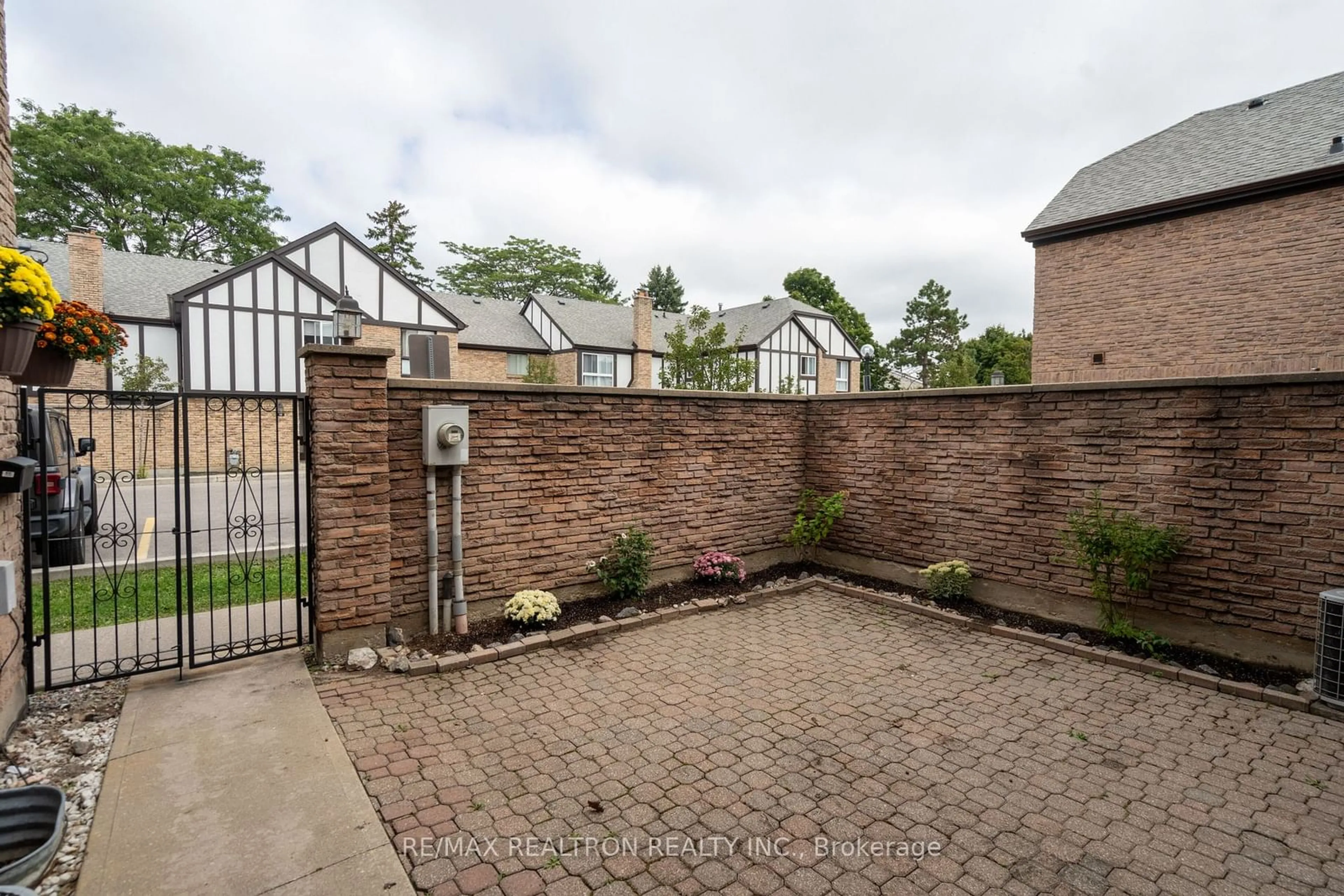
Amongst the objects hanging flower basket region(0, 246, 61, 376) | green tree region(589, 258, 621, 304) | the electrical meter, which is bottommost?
the electrical meter

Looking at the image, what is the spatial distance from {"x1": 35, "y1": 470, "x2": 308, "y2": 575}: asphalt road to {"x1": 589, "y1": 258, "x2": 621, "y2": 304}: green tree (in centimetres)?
3891

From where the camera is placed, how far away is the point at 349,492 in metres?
4.18

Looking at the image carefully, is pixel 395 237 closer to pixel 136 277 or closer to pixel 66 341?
pixel 136 277

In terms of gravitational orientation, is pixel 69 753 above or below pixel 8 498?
below

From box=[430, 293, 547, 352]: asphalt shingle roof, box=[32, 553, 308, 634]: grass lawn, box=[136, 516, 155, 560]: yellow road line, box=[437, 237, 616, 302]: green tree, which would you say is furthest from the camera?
box=[437, 237, 616, 302]: green tree

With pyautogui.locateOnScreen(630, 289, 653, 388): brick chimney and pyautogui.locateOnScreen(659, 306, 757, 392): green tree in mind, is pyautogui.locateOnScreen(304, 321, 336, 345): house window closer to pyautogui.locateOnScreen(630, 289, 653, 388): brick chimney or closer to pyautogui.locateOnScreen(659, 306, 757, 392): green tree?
pyautogui.locateOnScreen(659, 306, 757, 392): green tree

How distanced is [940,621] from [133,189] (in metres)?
35.7

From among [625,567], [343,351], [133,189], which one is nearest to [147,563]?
[343,351]

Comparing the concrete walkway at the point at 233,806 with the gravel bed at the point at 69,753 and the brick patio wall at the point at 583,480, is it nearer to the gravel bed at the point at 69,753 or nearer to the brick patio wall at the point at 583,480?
the gravel bed at the point at 69,753

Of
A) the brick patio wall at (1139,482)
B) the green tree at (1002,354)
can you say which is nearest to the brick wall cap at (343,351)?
the brick patio wall at (1139,482)

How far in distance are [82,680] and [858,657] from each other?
519cm

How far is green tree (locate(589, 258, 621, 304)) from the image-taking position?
4931cm

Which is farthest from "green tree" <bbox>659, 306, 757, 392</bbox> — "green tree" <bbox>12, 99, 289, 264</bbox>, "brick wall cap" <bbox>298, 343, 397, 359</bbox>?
"green tree" <bbox>12, 99, 289, 264</bbox>

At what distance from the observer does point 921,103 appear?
336 inches
